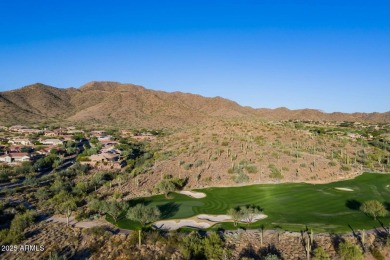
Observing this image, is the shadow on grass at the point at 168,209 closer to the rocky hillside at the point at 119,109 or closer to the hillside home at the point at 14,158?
the hillside home at the point at 14,158

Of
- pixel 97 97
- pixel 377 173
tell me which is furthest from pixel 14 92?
pixel 377 173

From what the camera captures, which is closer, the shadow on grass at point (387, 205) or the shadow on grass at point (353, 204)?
the shadow on grass at point (387, 205)

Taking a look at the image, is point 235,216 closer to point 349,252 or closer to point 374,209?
point 349,252

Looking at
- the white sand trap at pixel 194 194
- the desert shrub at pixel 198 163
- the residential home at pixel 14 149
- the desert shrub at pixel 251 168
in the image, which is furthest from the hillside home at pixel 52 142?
the desert shrub at pixel 251 168

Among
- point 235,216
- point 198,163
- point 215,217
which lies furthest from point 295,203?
point 198,163

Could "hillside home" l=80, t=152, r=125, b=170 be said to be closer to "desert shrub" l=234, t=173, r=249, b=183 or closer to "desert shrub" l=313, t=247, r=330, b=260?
"desert shrub" l=234, t=173, r=249, b=183

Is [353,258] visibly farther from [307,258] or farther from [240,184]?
[240,184]
